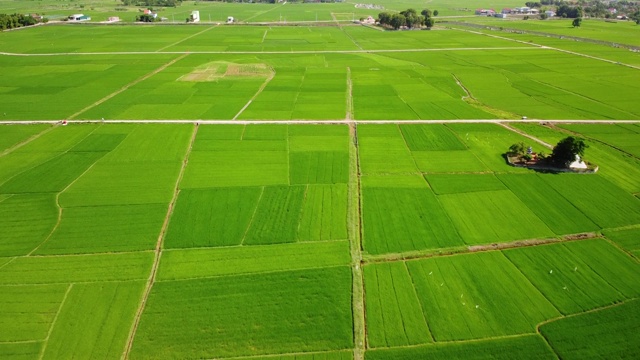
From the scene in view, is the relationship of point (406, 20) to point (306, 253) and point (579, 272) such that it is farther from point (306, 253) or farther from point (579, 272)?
point (306, 253)

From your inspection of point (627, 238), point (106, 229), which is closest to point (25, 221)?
point (106, 229)

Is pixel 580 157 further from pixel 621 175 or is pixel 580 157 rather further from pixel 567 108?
pixel 567 108

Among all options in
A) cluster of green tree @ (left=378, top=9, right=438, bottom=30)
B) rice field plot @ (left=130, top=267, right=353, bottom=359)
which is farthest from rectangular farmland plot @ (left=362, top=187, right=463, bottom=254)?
cluster of green tree @ (left=378, top=9, right=438, bottom=30)

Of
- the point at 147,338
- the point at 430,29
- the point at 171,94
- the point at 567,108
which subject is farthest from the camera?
the point at 430,29

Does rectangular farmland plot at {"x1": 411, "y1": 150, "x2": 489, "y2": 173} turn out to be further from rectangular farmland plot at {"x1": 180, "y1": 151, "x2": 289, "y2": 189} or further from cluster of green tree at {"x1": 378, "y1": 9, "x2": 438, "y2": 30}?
cluster of green tree at {"x1": 378, "y1": 9, "x2": 438, "y2": 30}

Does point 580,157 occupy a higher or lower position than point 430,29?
lower

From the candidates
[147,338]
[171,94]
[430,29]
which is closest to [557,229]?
[147,338]
